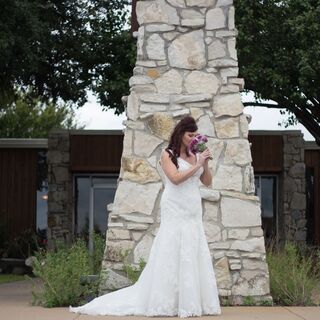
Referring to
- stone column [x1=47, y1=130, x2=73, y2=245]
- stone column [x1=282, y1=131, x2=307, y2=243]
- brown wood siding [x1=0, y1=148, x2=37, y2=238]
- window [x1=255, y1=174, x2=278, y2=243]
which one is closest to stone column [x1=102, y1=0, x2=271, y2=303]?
stone column [x1=47, y1=130, x2=73, y2=245]

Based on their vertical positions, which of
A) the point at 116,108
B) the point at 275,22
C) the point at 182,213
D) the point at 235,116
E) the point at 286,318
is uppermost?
the point at 275,22

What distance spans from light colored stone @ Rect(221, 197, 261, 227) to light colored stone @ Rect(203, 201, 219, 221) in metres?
0.09

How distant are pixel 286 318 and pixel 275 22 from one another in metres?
12.9

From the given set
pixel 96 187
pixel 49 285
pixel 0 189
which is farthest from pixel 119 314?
pixel 0 189

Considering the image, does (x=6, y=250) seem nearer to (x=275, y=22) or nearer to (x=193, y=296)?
(x=275, y=22)

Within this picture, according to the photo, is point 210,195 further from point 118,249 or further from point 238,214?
point 118,249

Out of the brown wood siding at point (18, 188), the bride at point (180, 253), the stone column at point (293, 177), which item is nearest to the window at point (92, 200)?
the brown wood siding at point (18, 188)

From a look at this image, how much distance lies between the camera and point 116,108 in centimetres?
2180

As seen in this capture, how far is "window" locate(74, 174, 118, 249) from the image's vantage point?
23.7 metres

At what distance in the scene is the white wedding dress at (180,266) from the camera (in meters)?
9.21

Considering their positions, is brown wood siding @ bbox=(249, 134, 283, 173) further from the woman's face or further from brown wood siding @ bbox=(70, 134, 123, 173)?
the woman's face

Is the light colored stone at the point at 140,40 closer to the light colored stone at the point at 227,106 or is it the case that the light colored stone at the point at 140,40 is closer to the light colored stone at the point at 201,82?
the light colored stone at the point at 201,82

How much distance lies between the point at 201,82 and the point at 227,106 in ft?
1.56

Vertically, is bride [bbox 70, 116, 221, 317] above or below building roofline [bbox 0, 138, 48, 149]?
below
